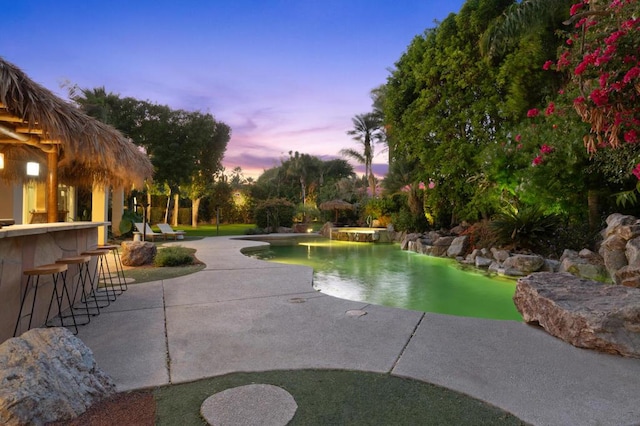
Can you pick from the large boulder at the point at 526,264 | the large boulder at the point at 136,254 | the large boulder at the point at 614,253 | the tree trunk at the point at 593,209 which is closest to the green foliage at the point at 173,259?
the large boulder at the point at 136,254

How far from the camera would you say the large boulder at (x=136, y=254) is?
341 inches

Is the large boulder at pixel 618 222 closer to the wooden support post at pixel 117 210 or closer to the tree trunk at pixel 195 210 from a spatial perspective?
the wooden support post at pixel 117 210

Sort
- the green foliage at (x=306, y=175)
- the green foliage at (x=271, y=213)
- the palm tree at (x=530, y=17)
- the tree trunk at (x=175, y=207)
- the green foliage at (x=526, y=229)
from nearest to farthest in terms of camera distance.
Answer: the palm tree at (x=530, y=17), the green foliage at (x=526, y=229), the green foliage at (x=271, y=213), the tree trunk at (x=175, y=207), the green foliage at (x=306, y=175)

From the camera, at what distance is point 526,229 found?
10.8m

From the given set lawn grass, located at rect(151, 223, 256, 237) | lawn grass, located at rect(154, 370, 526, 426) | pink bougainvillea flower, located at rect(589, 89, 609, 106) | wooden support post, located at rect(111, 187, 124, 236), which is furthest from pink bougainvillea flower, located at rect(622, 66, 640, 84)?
lawn grass, located at rect(151, 223, 256, 237)

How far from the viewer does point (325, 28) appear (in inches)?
655

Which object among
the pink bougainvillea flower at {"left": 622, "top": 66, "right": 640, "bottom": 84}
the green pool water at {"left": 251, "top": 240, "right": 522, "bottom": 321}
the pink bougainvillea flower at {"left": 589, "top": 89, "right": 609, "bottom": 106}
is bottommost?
the green pool water at {"left": 251, "top": 240, "right": 522, "bottom": 321}

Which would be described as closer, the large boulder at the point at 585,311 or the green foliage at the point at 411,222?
the large boulder at the point at 585,311

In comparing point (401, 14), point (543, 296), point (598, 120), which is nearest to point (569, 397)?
point (543, 296)

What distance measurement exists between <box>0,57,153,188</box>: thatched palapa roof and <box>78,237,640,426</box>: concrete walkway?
2915 millimetres

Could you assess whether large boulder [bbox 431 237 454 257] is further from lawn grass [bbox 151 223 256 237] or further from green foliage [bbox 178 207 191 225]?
green foliage [bbox 178 207 191 225]

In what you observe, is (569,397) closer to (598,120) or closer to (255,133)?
(598,120)

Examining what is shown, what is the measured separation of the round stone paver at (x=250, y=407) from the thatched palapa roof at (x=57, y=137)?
474 cm

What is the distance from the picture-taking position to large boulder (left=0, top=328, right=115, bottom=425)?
6.77 ft
